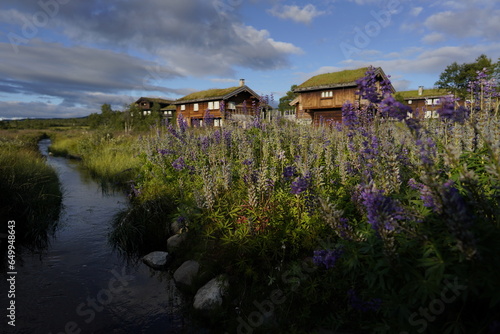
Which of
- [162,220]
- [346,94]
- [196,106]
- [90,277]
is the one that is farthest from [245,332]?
[196,106]

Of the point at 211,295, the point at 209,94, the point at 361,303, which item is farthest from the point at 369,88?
the point at 209,94

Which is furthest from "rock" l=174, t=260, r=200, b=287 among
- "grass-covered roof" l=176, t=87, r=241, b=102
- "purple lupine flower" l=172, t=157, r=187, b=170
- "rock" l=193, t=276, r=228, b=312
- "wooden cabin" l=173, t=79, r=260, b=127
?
"grass-covered roof" l=176, t=87, r=241, b=102

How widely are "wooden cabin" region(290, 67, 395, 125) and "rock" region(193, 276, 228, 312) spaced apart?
2693cm

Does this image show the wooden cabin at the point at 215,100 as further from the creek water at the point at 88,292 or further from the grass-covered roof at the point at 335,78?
the creek water at the point at 88,292

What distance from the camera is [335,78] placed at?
32031 mm

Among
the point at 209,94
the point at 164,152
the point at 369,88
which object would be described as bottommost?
the point at 164,152

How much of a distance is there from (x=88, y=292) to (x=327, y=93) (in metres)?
31.8

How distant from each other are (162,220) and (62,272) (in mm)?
2213

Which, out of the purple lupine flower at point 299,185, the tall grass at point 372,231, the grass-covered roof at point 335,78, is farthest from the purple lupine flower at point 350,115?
the grass-covered roof at point 335,78

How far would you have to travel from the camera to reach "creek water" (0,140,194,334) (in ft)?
13.7

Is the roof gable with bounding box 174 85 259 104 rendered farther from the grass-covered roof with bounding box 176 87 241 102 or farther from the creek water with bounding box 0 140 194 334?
the creek water with bounding box 0 140 194 334

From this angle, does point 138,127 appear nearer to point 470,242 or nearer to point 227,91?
point 227,91

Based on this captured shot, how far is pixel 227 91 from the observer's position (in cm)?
3912

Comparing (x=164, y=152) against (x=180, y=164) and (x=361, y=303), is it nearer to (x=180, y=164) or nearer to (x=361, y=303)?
(x=180, y=164)
